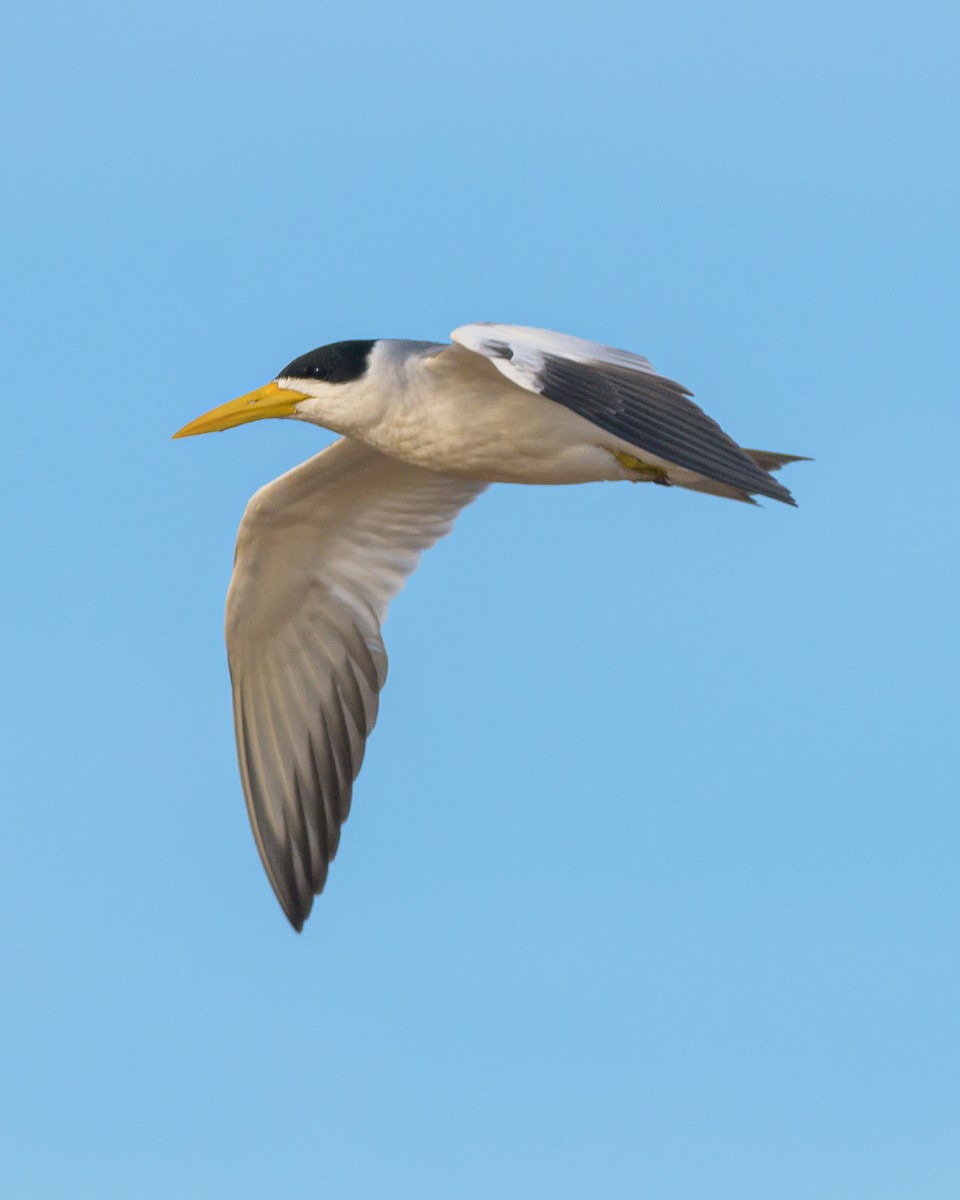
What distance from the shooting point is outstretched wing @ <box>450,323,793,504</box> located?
35.4ft

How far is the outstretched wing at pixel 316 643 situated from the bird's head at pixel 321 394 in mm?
1832

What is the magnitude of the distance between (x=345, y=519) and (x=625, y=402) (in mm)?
4159

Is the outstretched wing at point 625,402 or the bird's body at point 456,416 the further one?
the bird's body at point 456,416

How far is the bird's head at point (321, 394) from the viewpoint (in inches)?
484

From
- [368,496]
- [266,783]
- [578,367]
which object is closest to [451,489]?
[368,496]

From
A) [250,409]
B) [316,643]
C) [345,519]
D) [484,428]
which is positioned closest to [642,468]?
[484,428]

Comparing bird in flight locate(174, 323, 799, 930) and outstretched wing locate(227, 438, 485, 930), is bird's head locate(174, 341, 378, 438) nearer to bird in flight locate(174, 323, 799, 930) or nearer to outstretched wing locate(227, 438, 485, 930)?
bird in flight locate(174, 323, 799, 930)

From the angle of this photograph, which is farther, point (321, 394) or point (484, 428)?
point (321, 394)

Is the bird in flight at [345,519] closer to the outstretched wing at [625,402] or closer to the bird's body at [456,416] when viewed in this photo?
the bird's body at [456,416]

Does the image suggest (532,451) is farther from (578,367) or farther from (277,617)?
(277,617)

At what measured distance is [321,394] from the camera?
12.4 meters

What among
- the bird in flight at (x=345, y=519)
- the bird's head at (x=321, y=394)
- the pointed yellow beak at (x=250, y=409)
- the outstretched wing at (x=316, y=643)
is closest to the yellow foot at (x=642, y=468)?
the bird in flight at (x=345, y=519)

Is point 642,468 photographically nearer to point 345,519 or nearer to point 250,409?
point 250,409

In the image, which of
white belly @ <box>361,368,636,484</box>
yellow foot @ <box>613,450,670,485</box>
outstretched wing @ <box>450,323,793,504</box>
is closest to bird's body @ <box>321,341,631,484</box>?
white belly @ <box>361,368,636,484</box>
